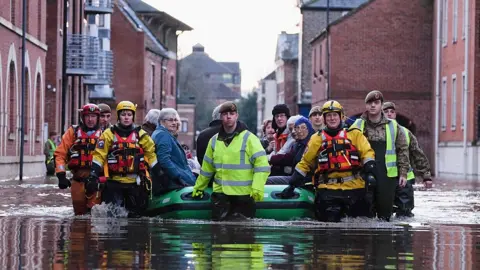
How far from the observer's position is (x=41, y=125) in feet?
153

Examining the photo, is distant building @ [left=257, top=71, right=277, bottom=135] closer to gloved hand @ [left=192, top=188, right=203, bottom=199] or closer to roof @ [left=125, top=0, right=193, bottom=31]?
roof @ [left=125, top=0, right=193, bottom=31]

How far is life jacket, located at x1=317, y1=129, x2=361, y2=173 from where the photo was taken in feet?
54.9

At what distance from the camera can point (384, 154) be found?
17469 mm

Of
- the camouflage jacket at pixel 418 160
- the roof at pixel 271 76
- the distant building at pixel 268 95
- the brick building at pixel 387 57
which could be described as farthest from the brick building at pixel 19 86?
the roof at pixel 271 76

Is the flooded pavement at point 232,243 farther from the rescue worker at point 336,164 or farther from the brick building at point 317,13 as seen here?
the brick building at point 317,13

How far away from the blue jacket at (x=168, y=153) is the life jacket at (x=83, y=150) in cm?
89

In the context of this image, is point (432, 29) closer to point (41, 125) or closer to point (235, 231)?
point (41, 125)

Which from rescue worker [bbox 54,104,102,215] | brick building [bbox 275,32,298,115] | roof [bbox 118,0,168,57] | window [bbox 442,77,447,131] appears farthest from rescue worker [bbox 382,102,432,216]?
brick building [bbox 275,32,298,115]

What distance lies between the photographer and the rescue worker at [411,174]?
1802cm

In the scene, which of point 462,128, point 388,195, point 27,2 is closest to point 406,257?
point 388,195

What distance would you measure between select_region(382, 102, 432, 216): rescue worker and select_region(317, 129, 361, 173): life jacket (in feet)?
3.93

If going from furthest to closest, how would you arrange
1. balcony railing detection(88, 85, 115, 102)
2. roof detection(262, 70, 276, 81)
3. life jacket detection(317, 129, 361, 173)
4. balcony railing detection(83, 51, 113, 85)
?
roof detection(262, 70, 276, 81) → balcony railing detection(88, 85, 115, 102) → balcony railing detection(83, 51, 113, 85) → life jacket detection(317, 129, 361, 173)

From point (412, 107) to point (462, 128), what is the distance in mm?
8843

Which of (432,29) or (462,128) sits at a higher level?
(432,29)
